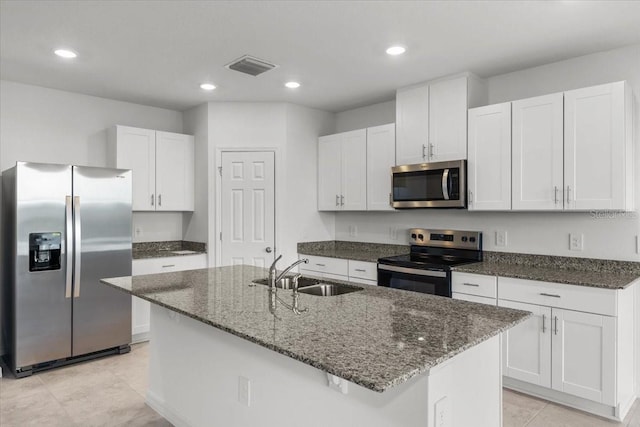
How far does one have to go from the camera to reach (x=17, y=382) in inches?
130

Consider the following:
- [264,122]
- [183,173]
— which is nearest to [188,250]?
[183,173]

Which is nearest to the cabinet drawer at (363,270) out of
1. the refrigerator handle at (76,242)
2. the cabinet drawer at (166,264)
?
the cabinet drawer at (166,264)

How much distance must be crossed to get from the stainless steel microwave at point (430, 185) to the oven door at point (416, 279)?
61 cm

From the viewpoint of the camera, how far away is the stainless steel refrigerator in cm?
338

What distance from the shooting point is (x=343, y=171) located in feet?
15.2

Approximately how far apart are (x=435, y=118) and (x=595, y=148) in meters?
1.28

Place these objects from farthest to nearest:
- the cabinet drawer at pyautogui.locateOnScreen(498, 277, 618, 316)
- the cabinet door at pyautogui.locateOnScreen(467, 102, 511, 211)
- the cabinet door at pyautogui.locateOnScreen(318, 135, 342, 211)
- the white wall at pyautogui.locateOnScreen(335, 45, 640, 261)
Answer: the cabinet door at pyautogui.locateOnScreen(318, 135, 342, 211) → the cabinet door at pyautogui.locateOnScreen(467, 102, 511, 211) → the white wall at pyautogui.locateOnScreen(335, 45, 640, 261) → the cabinet drawer at pyautogui.locateOnScreen(498, 277, 618, 316)

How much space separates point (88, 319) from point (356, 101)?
3.38 metres

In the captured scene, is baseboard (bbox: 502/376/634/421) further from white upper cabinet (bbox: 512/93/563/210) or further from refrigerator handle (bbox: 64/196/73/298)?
refrigerator handle (bbox: 64/196/73/298)

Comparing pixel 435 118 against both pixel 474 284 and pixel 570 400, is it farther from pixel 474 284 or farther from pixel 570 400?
pixel 570 400

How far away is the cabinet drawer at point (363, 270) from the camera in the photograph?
390cm

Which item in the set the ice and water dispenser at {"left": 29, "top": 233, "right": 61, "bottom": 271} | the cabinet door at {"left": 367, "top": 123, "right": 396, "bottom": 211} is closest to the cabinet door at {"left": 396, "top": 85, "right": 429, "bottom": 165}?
the cabinet door at {"left": 367, "top": 123, "right": 396, "bottom": 211}

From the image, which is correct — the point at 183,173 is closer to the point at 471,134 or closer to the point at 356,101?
the point at 356,101

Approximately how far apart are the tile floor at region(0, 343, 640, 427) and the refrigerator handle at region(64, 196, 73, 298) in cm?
71
